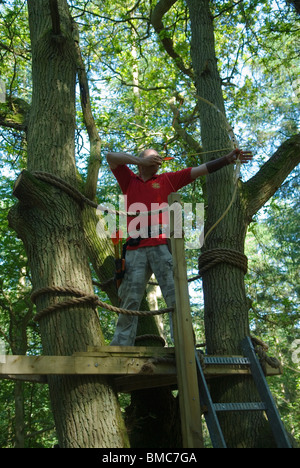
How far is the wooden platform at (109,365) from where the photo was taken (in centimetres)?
254

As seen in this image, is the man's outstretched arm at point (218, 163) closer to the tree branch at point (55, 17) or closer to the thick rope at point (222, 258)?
the thick rope at point (222, 258)

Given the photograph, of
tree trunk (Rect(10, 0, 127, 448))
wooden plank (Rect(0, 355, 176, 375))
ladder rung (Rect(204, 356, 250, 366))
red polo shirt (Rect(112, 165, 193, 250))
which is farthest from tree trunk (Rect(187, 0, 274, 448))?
tree trunk (Rect(10, 0, 127, 448))

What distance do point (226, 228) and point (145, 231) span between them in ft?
2.78

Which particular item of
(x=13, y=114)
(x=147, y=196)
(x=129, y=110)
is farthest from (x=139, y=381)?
(x=129, y=110)

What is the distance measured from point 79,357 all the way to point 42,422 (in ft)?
21.4

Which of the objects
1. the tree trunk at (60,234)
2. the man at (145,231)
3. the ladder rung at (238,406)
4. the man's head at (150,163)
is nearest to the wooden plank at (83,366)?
the tree trunk at (60,234)

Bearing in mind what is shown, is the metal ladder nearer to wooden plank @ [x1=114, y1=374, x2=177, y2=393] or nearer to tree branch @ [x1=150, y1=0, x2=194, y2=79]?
wooden plank @ [x1=114, y1=374, x2=177, y2=393]

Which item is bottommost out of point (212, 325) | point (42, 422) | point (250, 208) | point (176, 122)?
point (42, 422)

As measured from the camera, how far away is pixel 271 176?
175 inches

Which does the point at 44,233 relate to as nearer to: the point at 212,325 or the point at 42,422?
the point at 212,325

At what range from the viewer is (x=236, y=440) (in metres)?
3.24

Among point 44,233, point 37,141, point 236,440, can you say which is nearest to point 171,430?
point 236,440

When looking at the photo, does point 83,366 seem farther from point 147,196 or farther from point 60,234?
point 147,196

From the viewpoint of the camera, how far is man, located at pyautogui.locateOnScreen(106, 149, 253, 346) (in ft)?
11.4
